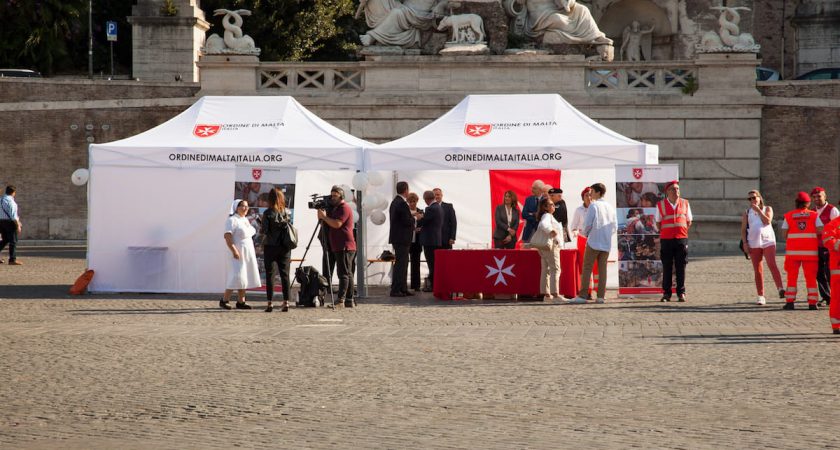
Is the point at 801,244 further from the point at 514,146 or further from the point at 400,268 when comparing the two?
the point at 400,268

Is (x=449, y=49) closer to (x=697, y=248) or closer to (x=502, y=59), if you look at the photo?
(x=502, y=59)

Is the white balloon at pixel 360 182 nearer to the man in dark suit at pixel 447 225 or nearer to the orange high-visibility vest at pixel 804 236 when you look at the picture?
the man in dark suit at pixel 447 225

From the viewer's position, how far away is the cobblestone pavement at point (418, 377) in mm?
9156

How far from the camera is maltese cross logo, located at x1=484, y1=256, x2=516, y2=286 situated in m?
19.7

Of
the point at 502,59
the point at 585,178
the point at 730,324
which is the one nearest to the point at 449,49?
the point at 502,59

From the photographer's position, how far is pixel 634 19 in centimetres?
4056

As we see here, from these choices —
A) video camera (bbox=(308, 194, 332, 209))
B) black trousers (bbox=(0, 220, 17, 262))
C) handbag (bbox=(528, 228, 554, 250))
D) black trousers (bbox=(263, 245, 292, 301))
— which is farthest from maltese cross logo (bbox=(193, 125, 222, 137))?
black trousers (bbox=(0, 220, 17, 262))

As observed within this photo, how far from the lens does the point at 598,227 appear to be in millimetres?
19219

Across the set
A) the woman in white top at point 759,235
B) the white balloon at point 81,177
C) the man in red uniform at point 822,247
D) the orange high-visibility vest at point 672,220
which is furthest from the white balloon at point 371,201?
the man in red uniform at point 822,247

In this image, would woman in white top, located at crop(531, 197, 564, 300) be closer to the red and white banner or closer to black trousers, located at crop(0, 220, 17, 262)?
the red and white banner

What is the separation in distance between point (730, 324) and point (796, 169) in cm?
1597

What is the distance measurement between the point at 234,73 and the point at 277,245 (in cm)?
1323

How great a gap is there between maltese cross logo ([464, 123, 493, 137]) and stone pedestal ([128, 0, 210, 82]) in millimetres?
14920

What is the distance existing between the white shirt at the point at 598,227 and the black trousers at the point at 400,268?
263cm
